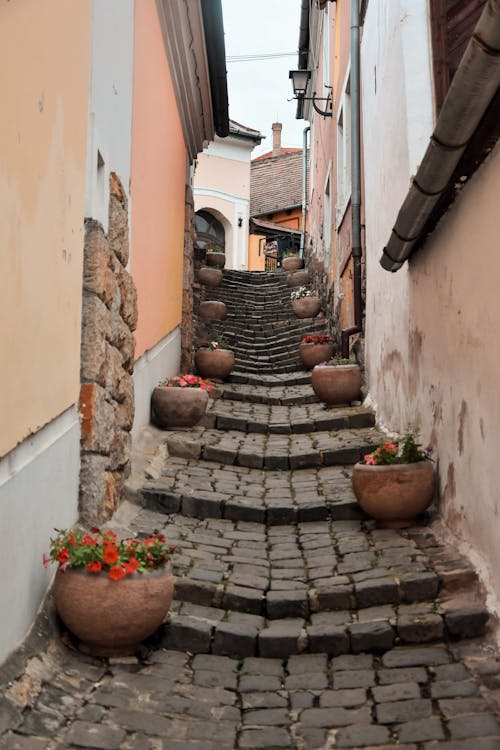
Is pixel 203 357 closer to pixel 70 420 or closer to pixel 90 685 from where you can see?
pixel 70 420

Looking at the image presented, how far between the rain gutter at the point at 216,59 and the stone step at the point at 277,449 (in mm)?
4225

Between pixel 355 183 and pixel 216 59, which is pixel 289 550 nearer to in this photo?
pixel 355 183

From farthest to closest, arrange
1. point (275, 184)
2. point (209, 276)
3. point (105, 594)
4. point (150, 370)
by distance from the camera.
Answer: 1. point (275, 184)
2. point (209, 276)
3. point (150, 370)
4. point (105, 594)

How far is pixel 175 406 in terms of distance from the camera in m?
7.86

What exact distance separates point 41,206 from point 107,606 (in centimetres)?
177

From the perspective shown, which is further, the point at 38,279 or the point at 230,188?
the point at 230,188

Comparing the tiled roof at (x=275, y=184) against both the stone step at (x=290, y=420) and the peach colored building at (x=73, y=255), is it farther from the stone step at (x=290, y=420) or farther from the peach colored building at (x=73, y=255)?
the peach colored building at (x=73, y=255)

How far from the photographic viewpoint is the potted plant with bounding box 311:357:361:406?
894cm

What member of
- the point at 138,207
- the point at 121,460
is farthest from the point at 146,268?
the point at 121,460

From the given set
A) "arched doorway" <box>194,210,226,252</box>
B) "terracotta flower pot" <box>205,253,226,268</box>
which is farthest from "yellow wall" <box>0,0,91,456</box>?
"arched doorway" <box>194,210,226,252</box>

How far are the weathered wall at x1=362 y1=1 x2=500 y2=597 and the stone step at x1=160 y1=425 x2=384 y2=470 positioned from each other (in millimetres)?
369

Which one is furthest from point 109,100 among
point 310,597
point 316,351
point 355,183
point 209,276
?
point 209,276

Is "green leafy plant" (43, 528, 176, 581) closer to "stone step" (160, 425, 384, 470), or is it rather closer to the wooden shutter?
"stone step" (160, 425, 384, 470)

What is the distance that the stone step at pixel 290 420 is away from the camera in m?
8.36
